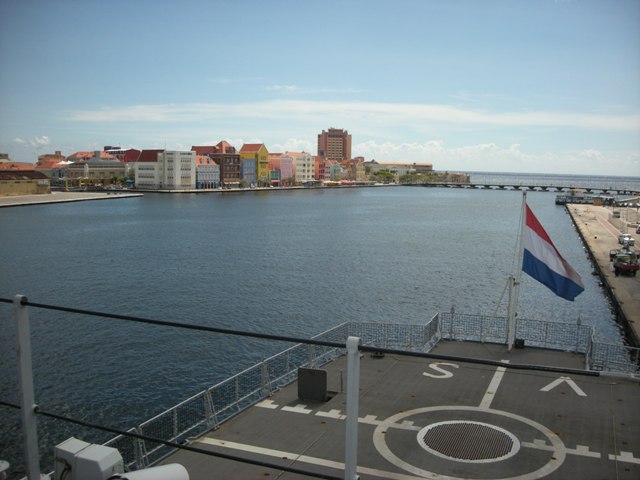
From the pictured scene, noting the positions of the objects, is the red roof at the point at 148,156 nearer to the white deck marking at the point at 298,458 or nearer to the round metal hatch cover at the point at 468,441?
the white deck marking at the point at 298,458

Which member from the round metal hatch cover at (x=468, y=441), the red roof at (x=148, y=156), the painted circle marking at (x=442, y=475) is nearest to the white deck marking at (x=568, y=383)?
the painted circle marking at (x=442, y=475)

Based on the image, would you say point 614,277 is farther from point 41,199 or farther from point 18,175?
point 18,175

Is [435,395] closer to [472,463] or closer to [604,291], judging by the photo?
[472,463]

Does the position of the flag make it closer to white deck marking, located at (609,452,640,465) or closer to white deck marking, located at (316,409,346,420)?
white deck marking, located at (609,452,640,465)

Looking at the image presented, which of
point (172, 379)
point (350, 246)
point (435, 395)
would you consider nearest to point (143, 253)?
point (350, 246)

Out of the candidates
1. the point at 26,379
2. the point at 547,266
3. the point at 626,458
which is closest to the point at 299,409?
the point at 626,458

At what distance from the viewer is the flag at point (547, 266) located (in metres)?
19.5

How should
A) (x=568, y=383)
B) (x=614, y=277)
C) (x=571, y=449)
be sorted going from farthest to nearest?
(x=614, y=277) → (x=568, y=383) → (x=571, y=449)

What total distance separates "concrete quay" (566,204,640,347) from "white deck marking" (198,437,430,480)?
2180cm

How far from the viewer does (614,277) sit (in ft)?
157

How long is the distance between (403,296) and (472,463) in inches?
1228

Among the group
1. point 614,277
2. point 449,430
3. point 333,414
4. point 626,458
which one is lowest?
point 614,277

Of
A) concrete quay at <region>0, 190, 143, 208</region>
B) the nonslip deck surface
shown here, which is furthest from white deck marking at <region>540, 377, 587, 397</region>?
concrete quay at <region>0, 190, 143, 208</region>

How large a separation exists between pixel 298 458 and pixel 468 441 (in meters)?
3.74
